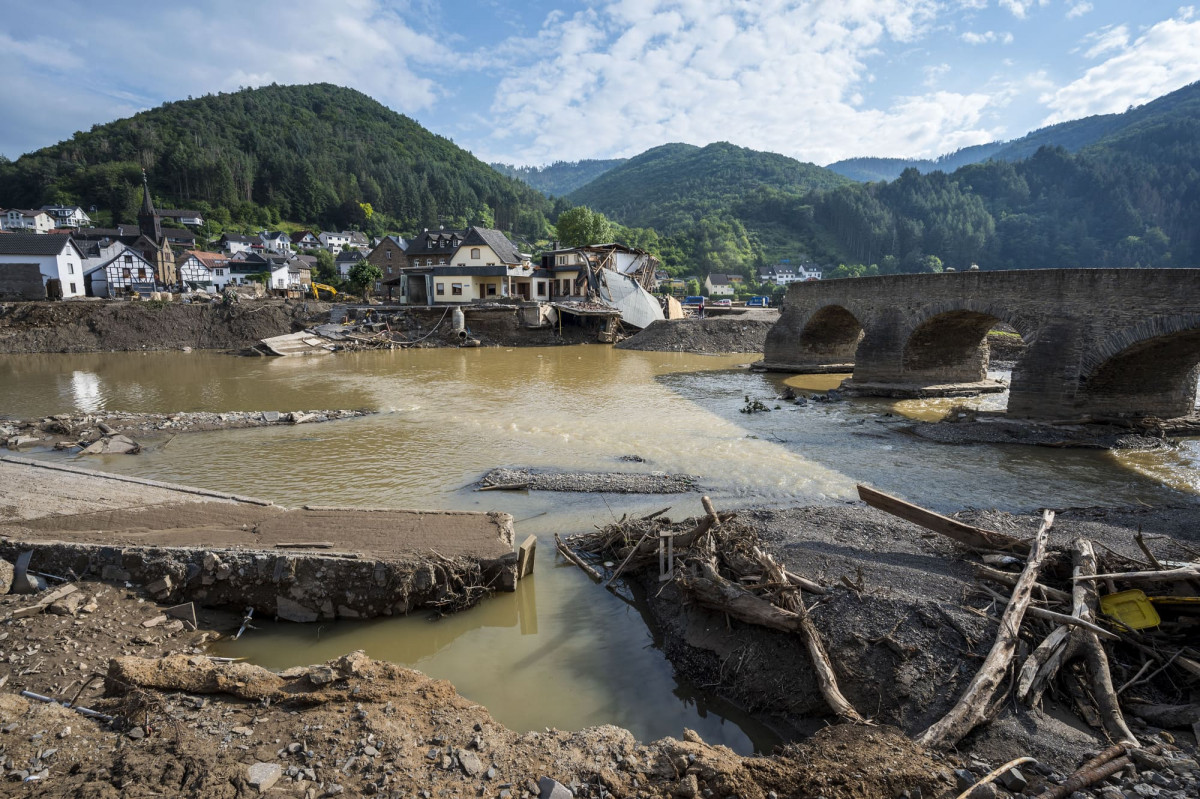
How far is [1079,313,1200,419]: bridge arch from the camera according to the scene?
15258mm

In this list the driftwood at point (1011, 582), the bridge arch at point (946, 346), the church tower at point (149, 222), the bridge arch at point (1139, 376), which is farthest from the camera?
the church tower at point (149, 222)

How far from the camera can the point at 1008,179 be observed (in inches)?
5187

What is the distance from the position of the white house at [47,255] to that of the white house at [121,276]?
8405 millimetres

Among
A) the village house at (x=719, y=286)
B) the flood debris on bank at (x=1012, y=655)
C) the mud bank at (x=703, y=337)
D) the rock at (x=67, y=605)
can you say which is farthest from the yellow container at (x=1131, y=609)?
the village house at (x=719, y=286)

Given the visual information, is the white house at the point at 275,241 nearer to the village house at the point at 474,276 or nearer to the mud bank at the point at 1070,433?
the village house at the point at 474,276

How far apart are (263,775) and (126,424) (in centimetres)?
1730

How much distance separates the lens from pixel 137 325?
39.3 m

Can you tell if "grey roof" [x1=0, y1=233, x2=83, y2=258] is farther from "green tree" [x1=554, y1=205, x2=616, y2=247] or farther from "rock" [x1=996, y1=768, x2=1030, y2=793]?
"rock" [x1=996, y1=768, x2=1030, y2=793]

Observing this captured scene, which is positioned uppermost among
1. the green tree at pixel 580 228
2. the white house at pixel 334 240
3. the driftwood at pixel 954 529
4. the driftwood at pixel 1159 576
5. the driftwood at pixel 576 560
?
the white house at pixel 334 240

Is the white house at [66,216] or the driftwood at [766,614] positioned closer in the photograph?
the driftwood at [766,614]

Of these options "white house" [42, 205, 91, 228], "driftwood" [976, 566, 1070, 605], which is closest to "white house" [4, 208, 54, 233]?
"white house" [42, 205, 91, 228]

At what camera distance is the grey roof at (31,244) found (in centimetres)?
4469

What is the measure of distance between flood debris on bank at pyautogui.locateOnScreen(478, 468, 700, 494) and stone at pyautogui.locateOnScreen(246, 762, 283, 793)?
7.69 metres

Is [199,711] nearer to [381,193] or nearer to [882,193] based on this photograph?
[381,193]
